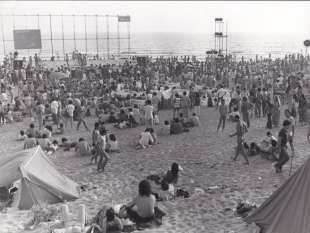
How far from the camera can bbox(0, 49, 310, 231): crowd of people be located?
11.8 m

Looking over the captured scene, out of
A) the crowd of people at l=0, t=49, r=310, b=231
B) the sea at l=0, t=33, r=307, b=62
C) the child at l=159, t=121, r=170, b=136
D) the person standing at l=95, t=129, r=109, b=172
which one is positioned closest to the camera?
the person standing at l=95, t=129, r=109, b=172

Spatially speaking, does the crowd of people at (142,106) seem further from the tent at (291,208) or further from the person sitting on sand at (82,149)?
the tent at (291,208)

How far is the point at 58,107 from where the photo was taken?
17469 millimetres

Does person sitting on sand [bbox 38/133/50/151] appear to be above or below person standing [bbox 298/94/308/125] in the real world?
below

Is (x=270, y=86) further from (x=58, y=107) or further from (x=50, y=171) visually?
(x=50, y=171)

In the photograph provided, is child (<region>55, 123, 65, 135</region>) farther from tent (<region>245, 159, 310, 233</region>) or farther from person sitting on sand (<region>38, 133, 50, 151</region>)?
tent (<region>245, 159, 310, 233</region>)

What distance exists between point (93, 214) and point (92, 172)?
3083 millimetres

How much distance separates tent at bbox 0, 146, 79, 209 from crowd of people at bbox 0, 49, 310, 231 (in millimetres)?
2032

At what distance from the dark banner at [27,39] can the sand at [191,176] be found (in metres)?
21.7

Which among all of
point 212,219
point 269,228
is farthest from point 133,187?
point 269,228

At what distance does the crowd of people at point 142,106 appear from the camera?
1183cm

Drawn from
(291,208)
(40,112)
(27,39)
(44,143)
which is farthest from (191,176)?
(27,39)

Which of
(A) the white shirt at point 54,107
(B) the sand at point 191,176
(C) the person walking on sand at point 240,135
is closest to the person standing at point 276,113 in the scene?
(B) the sand at point 191,176

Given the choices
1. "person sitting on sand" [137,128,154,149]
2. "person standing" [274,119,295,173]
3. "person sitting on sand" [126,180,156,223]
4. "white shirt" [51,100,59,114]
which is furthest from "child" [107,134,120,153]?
"person sitting on sand" [126,180,156,223]
